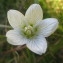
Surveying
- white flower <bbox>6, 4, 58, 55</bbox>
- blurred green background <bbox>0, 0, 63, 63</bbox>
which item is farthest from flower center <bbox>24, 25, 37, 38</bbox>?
blurred green background <bbox>0, 0, 63, 63</bbox>

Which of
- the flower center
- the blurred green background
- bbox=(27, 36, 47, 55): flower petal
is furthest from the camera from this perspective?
the blurred green background

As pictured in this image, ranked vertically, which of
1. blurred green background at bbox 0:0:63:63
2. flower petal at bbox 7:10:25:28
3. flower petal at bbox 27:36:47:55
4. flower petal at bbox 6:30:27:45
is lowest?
blurred green background at bbox 0:0:63:63

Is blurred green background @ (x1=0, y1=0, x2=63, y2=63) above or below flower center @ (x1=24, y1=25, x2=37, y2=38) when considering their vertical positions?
below

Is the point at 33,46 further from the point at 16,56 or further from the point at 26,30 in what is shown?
the point at 16,56

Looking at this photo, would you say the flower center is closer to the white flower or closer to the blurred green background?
the white flower

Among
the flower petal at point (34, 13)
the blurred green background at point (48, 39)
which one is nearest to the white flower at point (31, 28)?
the flower petal at point (34, 13)

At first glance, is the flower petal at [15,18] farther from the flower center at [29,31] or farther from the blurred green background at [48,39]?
the blurred green background at [48,39]

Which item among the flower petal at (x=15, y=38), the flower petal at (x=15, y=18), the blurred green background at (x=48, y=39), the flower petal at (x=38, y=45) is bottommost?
the blurred green background at (x=48, y=39)

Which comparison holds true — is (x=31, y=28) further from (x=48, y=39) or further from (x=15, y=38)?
(x=48, y=39)
